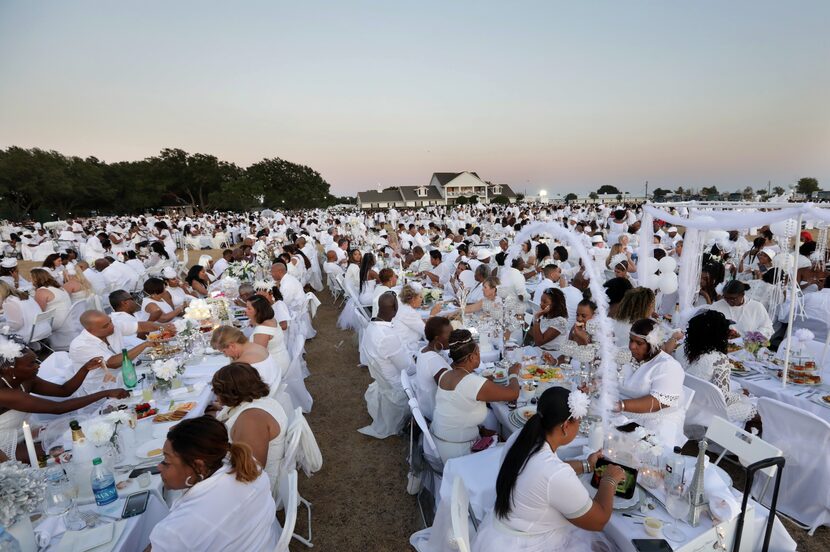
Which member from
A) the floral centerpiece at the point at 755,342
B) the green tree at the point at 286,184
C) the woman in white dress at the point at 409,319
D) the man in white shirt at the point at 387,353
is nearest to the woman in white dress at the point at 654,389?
the floral centerpiece at the point at 755,342

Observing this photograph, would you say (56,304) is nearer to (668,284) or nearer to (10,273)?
(10,273)

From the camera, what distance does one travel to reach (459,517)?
7.04ft

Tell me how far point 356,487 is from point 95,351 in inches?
122

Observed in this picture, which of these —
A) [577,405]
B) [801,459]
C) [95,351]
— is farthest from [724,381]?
[95,351]

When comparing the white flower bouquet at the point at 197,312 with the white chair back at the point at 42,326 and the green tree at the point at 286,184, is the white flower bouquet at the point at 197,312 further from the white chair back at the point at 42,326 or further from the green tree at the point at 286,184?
the green tree at the point at 286,184

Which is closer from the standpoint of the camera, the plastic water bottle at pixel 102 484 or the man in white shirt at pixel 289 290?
the plastic water bottle at pixel 102 484

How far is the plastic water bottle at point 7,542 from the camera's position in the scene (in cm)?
187

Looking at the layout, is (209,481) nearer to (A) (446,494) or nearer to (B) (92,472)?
(B) (92,472)

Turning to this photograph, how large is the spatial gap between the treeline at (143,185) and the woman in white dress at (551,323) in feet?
150

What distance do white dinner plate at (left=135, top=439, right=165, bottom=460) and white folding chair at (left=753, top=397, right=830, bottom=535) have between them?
470 cm

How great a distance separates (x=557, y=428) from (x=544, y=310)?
312 centimetres

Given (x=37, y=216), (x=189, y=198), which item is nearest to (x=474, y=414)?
(x=37, y=216)

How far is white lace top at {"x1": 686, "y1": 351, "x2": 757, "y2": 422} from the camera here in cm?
380

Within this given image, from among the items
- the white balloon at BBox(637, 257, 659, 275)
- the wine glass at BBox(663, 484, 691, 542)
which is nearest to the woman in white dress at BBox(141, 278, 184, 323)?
the wine glass at BBox(663, 484, 691, 542)
